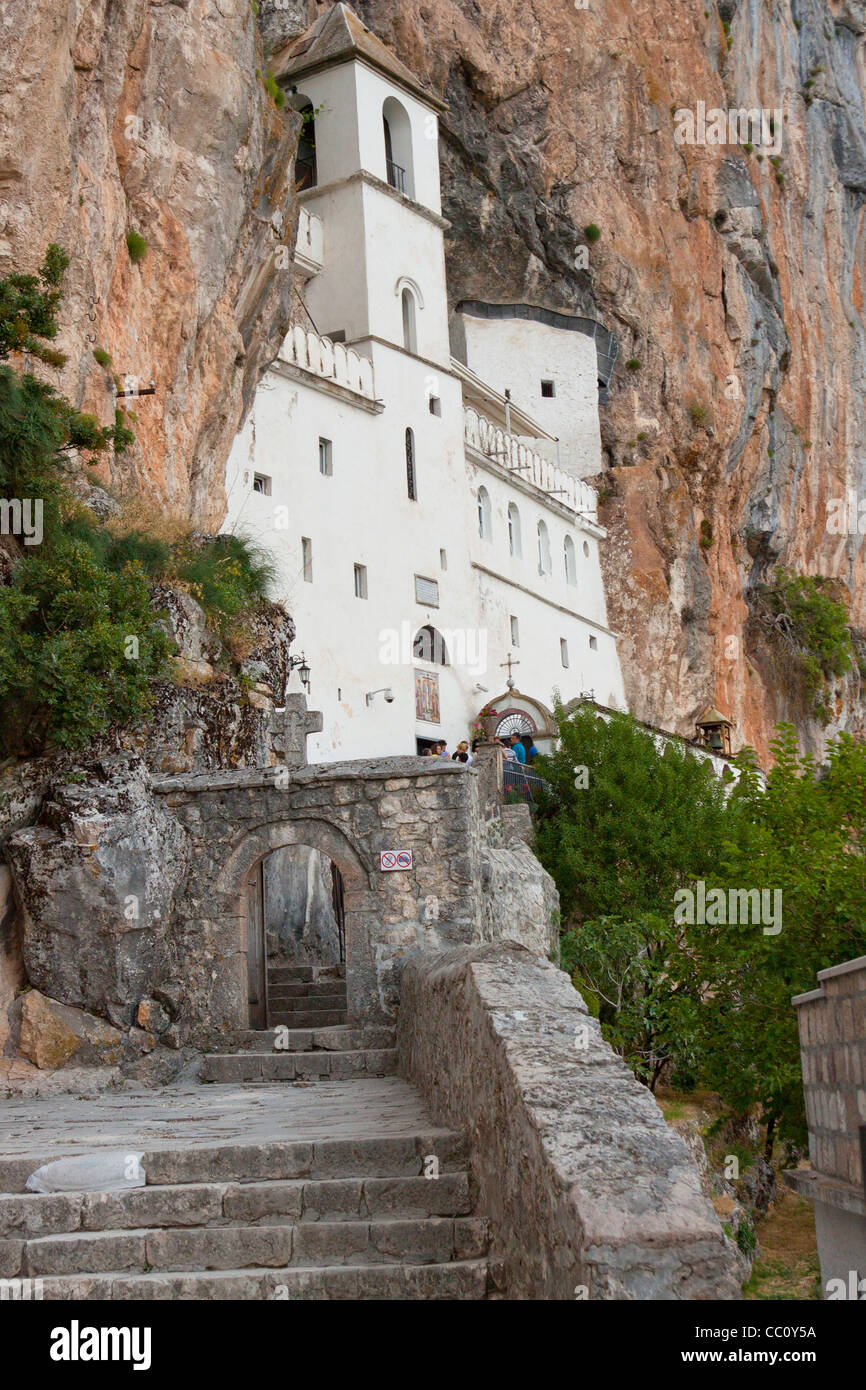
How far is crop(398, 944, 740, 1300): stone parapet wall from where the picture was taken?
4301 mm

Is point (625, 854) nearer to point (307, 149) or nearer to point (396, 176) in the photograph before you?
point (396, 176)

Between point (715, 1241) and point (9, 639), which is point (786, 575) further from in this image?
point (715, 1241)

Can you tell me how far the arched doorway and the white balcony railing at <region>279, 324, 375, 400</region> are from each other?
9.92 m

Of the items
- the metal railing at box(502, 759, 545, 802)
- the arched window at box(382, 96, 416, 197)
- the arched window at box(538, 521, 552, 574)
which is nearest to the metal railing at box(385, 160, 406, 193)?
the arched window at box(382, 96, 416, 197)

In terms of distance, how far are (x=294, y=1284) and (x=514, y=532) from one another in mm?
29185

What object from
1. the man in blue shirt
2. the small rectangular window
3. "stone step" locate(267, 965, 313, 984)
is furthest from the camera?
the small rectangular window

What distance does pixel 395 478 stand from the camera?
1152 inches

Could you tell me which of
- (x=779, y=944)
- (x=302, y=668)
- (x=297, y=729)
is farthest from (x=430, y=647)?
(x=779, y=944)

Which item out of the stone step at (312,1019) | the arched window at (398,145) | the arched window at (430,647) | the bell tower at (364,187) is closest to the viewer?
the stone step at (312,1019)

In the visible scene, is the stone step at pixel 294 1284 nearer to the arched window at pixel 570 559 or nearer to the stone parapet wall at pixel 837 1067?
the stone parapet wall at pixel 837 1067

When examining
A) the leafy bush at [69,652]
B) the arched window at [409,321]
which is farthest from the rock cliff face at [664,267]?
the leafy bush at [69,652]

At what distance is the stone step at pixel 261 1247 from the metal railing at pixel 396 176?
2890cm

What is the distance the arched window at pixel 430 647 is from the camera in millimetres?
29078

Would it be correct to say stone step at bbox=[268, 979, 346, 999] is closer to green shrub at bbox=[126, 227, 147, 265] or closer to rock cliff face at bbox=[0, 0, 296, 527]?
rock cliff face at bbox=[0, 0, 296, 527]
